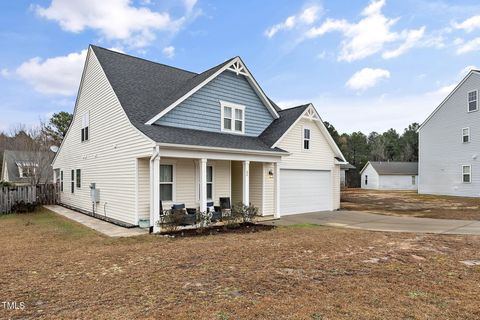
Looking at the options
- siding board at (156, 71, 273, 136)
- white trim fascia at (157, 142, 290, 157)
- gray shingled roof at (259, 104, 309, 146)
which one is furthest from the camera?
gray shingled roof at (259, 104, 309, 146)

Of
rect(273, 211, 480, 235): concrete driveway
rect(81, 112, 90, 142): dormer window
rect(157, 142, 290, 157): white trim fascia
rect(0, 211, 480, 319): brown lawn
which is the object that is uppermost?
rect(81, 112, 90, 142): dormer window

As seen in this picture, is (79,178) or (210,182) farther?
(79,178)

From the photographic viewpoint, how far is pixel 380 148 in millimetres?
67812

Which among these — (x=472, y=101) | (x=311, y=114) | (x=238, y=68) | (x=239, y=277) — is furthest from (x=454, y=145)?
(x=239, y=277)

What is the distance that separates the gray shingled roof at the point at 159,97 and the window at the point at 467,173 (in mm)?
19261

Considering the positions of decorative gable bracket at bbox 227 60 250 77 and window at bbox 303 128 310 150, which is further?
window at bbox 303 128 310 150

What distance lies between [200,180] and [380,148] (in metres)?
65.8

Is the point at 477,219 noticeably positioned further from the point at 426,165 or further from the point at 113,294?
the point at 426,165

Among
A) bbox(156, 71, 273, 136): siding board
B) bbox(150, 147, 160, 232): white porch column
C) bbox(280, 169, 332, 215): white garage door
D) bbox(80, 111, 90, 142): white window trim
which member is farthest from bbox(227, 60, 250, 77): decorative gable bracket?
bbox(80, 111, 90, 142): white window trim

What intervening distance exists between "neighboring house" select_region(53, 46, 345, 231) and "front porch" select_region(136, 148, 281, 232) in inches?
1.5

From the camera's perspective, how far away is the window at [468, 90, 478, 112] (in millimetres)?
24625

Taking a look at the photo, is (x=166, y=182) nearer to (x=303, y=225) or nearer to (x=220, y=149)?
(x=220, y=149)

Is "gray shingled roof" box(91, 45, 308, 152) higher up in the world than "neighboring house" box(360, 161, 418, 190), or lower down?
higher up

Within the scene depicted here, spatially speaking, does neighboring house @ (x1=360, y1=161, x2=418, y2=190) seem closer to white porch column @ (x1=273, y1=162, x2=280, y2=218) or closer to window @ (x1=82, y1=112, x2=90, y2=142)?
white porch column @ (x1=273, y1=162, x2=280, y2=218)
